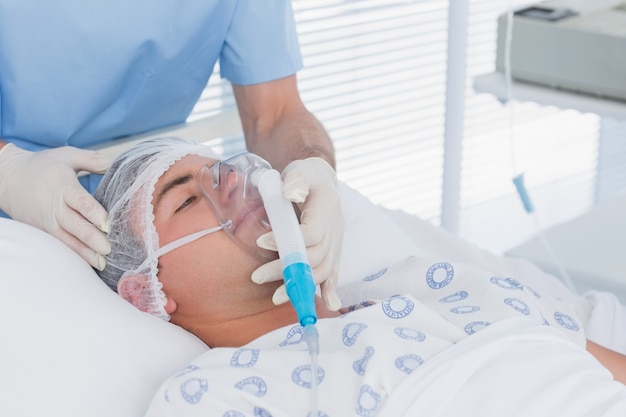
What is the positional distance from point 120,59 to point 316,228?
0.60 meters

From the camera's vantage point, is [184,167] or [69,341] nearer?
[69,341]

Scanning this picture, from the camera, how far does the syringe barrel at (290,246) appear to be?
1202 mm

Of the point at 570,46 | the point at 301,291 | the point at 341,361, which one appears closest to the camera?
the point at 301,291

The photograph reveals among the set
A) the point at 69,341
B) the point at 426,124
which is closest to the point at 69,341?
the point at 69,341

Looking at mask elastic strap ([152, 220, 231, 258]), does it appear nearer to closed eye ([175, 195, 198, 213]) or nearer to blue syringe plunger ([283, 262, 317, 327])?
closed eye ([175, 195, 198, 213])

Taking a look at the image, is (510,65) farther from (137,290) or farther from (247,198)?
(137,290)

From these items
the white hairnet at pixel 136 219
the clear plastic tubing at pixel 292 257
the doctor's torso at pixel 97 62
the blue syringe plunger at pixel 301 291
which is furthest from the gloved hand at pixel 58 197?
the blue syringe plunger at pixel 301 291

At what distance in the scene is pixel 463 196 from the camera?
4.03 m

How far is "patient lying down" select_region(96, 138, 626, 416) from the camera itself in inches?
50.4

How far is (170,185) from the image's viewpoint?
1.55m

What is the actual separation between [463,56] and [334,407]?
1.77m

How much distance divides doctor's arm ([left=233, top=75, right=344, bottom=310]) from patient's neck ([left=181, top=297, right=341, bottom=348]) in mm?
87

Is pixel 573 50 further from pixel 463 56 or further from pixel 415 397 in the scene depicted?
pixel 415 397

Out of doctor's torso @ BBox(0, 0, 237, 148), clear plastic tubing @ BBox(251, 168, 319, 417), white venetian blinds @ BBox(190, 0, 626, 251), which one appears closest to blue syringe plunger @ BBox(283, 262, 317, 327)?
clear plastic tubing @ BBox(251, 168, 319, 417)
